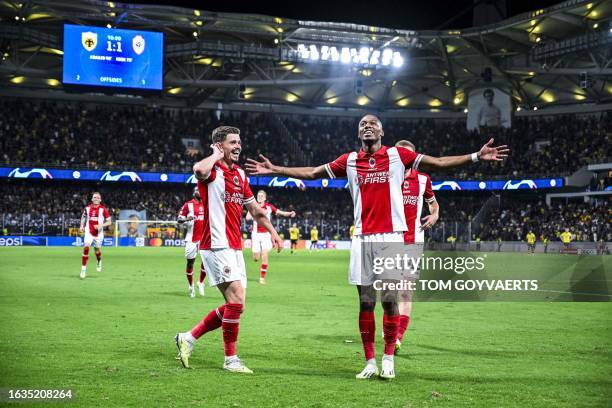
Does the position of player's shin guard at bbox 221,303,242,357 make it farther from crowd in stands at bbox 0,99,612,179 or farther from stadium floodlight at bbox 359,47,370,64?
crowd in stands at bbox 0,99,612,179

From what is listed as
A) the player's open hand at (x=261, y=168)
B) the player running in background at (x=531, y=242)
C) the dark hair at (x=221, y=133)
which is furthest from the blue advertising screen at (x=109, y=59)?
the player's open hand at (x=261, y=168)

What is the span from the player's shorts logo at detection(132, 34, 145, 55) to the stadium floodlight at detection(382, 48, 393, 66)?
2188 centimetres

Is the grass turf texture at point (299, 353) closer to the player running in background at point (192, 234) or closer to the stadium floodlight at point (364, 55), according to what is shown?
the player running in background at point (192, 234)

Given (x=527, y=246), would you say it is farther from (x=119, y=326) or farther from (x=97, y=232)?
(x=119, y=326)

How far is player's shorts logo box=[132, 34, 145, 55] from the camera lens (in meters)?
43.3

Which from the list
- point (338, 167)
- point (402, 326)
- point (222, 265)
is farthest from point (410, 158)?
point (402, 326)

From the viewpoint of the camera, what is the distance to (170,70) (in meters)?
62.5

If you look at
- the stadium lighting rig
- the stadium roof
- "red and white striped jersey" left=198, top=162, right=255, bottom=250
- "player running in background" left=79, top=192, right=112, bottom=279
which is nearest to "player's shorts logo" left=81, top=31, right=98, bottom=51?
the stadium roof

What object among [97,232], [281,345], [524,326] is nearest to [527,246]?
[97,232]

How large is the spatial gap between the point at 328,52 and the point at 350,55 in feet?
6.28

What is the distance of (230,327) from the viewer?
26.3 feet

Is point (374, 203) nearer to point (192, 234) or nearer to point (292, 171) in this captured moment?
point (292, 171)

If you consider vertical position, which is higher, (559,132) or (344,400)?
(559,132)

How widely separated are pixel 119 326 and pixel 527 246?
1805 inches
